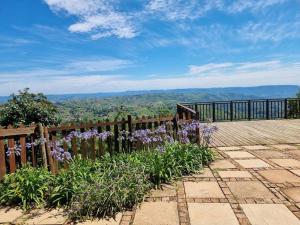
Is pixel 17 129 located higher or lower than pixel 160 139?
higher

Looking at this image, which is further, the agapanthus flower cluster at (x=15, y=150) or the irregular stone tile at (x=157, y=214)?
the agapanthus flower cluster at (x=15, y=150)

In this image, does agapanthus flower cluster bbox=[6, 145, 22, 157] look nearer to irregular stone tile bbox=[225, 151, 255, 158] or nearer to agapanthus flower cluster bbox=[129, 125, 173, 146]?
agapanthus flower cluster bbox=[129, 125, 173, 146]

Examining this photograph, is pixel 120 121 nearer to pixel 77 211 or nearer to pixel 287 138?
pixel 77 211

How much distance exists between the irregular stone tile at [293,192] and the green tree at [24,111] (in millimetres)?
6034

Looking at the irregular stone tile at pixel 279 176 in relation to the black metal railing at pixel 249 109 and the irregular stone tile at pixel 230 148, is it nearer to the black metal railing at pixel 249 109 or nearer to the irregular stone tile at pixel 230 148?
the irregular stone tile at pixel 230 148

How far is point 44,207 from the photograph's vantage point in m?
4.16

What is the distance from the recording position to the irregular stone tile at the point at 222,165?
19.1 ft

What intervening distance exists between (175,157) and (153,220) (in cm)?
206

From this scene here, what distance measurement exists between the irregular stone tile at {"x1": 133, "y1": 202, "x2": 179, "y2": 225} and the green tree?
4.81 metres

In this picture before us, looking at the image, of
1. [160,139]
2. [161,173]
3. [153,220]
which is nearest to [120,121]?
[160,139]

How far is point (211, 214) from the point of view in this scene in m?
3.71

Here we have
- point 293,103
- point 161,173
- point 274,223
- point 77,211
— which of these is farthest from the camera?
point 293,103

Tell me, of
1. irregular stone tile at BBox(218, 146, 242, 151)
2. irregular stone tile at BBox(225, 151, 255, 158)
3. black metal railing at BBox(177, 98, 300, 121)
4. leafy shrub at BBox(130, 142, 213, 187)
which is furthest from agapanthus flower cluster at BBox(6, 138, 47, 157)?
black metal railing at BBox(177, 98, 300, 121)

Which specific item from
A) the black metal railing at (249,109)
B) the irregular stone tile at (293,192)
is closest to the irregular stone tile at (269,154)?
the irregular stone tile at (293,192)
